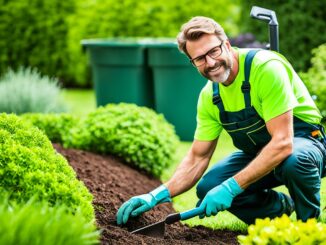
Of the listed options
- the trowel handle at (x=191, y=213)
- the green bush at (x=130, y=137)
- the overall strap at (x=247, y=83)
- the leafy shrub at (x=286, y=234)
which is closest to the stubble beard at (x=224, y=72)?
the overall strap at (x=247, y=83)

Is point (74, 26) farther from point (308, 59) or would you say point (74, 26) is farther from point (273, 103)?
point (273, 103)

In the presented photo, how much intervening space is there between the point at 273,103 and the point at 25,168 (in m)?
1.42

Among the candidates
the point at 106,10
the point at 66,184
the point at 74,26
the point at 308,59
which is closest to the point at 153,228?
the point at 66,184

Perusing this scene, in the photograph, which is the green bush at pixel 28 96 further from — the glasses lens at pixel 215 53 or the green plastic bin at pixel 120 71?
the glasses lens at pixel 215 53

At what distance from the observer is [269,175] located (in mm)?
4461

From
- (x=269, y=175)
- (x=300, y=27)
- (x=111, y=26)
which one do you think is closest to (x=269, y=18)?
(x=269, y=175)

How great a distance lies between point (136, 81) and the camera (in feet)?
27.3

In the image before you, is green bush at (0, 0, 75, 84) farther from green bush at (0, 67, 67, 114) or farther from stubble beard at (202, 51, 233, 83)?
stubble beard at (202, 51, 233, 83)

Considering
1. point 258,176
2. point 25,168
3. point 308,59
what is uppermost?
point 25,168

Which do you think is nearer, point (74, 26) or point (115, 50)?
point (115, 50)

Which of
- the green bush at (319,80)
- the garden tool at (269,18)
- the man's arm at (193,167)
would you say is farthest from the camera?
the green bush at (319,80)

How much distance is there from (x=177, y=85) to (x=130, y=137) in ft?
6.91

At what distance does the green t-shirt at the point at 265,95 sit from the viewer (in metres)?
3.96

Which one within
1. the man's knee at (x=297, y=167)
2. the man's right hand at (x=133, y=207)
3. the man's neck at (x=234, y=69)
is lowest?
the man's right hand at (x=133, y=207)
